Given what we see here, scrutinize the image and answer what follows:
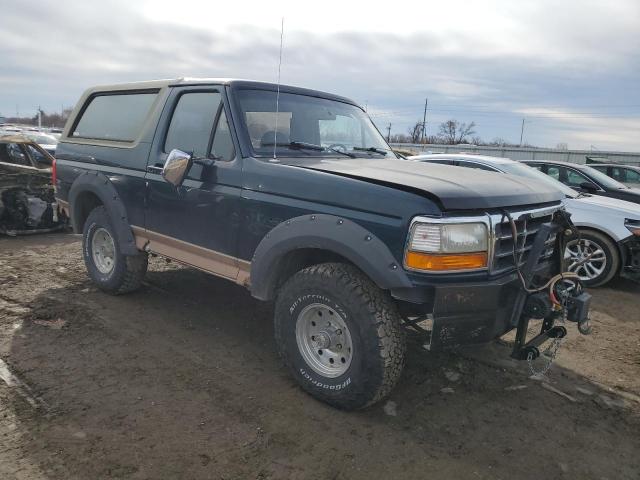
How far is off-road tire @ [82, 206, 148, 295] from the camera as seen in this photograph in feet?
16.7

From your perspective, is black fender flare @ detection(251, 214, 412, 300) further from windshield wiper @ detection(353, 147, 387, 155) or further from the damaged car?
the damaged car

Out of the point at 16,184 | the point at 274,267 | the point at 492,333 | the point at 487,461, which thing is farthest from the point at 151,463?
the point at 16,184

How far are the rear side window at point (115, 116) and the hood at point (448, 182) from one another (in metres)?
1.93

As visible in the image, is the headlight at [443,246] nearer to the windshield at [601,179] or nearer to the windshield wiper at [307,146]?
the windshield wiper at [307,146]

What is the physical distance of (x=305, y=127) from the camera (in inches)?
166

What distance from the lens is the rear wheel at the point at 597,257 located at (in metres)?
6.56

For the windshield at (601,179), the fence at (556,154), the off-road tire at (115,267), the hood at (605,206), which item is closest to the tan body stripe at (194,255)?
the off-road tire at (115,267)

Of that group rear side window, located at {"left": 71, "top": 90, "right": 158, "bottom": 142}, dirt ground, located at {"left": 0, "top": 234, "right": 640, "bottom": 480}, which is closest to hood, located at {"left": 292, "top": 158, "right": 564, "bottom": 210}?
dirt ground, located at {"left": 0, "top": 234, "right": 640, "bottom": 480}

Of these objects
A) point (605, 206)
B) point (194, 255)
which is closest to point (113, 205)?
point (194, 255)

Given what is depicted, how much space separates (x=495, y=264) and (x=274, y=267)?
57.8 inches

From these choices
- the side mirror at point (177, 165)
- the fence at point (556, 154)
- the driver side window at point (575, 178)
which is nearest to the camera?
the side mirror at point (177, 165)

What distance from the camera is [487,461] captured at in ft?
9.39

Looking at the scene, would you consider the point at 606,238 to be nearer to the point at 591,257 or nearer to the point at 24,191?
the point at 591,257

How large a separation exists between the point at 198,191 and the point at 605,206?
215 inches
